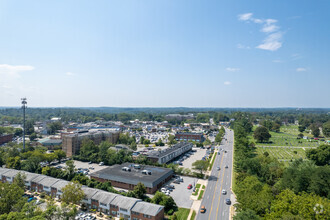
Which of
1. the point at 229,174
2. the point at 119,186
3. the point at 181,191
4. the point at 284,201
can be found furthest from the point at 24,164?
the point at 284,201

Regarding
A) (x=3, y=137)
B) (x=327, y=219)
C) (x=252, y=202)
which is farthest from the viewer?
(x=3, y=137)

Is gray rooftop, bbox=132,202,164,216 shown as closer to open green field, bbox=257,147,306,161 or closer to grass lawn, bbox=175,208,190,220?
grass lawn, bbox=175,208,190,220

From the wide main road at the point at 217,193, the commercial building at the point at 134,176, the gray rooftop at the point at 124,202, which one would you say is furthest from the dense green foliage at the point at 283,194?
the commercial building at the point at 134,176

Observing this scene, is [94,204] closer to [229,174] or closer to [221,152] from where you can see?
[229,174]

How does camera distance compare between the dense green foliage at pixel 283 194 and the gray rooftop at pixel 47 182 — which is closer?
the dense green foliage at pixel 283 194

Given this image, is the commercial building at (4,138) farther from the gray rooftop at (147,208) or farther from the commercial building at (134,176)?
the gray rooftop at (147,208)

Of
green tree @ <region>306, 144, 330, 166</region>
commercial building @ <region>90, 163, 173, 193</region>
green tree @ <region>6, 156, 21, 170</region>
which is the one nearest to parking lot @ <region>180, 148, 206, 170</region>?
commercial building @ <region>90, 163, 173, 193</region>

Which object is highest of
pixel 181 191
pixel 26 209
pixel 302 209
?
pixel 302 209

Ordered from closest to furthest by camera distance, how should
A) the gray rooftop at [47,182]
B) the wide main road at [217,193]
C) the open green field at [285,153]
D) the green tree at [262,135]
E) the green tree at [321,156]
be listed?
the wide main road at [217,193] → the gray rooftop at [47,182] → the green tree at [321,156] → the open green field at [285,153] → the green tree at [262,135]
